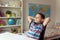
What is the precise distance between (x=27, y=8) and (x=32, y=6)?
20cm

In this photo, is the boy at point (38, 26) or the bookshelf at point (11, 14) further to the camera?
the bookshelf at point (11, 14)

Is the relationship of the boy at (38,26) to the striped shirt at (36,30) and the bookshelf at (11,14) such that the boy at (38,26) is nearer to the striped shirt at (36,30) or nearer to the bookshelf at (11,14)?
the striped shirt at (36,30)

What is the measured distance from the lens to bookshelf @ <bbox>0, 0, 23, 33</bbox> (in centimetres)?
353

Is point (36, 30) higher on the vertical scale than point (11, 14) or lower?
lower

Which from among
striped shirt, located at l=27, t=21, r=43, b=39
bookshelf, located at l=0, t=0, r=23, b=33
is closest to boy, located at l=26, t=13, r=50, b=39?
striped shirt, located at l=27, t=21, r=43, b=39

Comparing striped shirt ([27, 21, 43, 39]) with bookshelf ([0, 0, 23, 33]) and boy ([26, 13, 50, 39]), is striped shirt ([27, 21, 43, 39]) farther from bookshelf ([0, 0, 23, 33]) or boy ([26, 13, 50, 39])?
bookshelf ([0, 0, 23, 33])

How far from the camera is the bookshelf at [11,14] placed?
139 inches

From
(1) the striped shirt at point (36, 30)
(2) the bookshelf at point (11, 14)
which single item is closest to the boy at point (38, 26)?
(1) the striped shirt at point (36, 30)

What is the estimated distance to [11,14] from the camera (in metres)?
3.62

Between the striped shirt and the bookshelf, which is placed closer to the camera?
the striped shirt

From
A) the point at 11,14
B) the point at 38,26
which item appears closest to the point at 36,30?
the point at 38,26

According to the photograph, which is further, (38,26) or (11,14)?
(11,14)

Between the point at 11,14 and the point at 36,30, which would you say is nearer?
the point at 36,30

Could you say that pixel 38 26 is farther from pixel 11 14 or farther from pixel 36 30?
pixel 11 14
